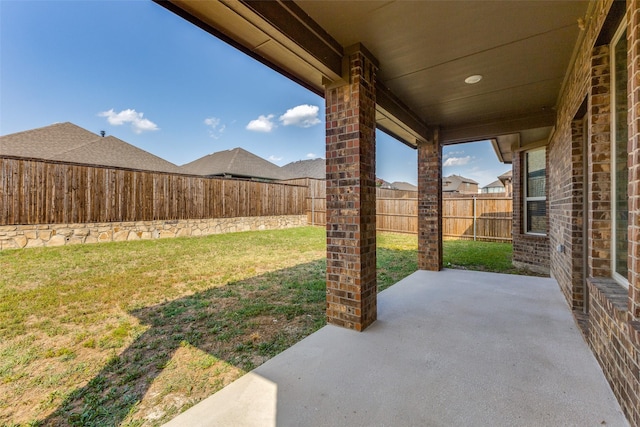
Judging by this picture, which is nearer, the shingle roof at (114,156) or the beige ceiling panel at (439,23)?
the beige ceiling panel at (439,23)

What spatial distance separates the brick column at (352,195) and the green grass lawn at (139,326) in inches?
22.5

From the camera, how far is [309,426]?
4.80 ft

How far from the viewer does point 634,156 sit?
4.70 ft

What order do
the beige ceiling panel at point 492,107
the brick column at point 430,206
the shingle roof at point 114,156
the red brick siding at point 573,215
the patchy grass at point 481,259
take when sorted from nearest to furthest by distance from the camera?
the red brick siding at point 573,215
the beige ceiling panel at point 492,107
the brick column at point 430,206
the patchy grass at point 481,259
the shingle roof at point 114,156

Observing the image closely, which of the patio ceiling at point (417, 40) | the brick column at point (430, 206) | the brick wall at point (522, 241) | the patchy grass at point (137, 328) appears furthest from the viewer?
the brick wall at point (522, 241)

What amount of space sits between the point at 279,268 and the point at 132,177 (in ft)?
22.7

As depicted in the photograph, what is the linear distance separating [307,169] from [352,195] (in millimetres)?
26957

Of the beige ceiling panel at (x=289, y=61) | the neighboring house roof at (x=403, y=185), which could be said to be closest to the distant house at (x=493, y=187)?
the neighboring house roof at (x=403, y=185)

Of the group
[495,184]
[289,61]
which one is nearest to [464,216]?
[289,61]

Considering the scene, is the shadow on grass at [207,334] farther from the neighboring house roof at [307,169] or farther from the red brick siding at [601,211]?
the neighboring house roof at [307,169]

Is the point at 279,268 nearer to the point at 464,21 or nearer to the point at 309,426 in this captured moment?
the point at 309,426

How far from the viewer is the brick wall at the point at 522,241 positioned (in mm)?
5402

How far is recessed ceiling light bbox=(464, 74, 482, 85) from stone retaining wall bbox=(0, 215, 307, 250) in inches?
400

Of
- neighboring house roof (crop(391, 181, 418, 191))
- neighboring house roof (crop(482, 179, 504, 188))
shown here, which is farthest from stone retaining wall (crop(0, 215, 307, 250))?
neighboring house roof (crop(482, 179, 504, 188))
